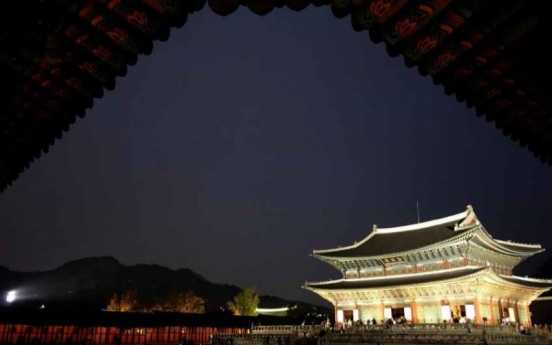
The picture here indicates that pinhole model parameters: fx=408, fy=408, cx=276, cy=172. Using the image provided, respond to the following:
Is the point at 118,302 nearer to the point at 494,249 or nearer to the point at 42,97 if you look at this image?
the point at 494,249

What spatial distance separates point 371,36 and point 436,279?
3393 cm

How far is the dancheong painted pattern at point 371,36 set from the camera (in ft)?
14.2

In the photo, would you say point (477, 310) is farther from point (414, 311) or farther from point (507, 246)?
point (507, 246)

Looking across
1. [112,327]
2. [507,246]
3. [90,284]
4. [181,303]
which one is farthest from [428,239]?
[90,284]

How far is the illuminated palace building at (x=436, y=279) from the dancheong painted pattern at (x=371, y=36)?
3027cm

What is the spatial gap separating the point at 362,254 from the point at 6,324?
33341 millimetres

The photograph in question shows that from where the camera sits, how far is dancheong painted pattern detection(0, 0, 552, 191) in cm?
434

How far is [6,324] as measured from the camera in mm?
34375

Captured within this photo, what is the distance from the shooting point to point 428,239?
40.1 metres

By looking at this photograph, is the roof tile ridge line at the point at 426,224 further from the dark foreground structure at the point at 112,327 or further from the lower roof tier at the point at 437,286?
the dark foreground structure at the point at 112,327

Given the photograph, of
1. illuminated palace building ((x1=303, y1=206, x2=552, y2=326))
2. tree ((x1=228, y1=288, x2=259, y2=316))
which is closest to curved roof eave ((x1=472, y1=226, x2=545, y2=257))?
illuminated palace building ((x1=303, y1=206, x2=552, y2=326))

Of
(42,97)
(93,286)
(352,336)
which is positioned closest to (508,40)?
(42,97)

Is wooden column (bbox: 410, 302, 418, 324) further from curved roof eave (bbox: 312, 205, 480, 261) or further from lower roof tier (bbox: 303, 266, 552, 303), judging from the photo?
curved roof eave (bbox: 312, 205, 480, 261)

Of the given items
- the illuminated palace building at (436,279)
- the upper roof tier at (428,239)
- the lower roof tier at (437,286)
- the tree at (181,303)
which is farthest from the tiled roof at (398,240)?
the tree at (181,303)
